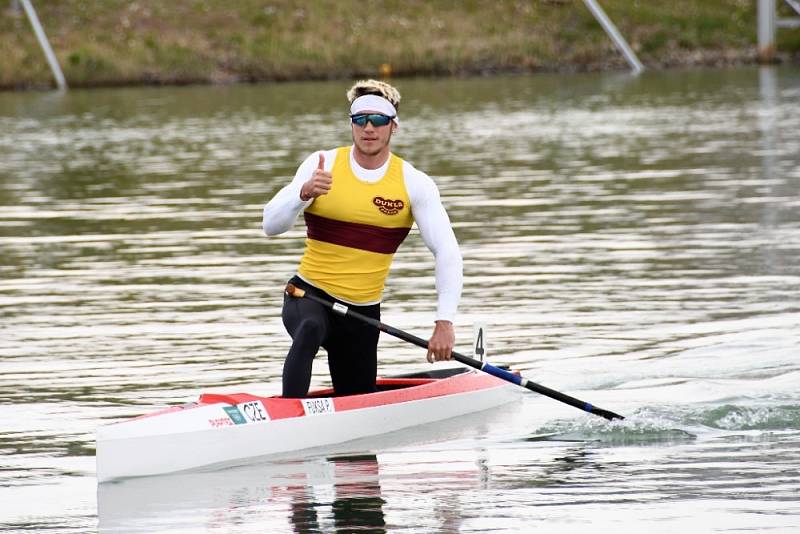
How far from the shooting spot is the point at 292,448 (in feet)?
36.0

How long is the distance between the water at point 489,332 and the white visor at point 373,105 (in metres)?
2.11

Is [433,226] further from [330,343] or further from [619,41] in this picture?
[619,41]

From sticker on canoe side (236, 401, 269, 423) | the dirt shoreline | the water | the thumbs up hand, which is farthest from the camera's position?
the dirt shoreline

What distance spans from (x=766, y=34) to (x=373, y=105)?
5717 cm

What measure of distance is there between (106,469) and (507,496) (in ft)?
7.54

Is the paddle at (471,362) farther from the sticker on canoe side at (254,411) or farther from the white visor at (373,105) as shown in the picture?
the white visor at (373,105)

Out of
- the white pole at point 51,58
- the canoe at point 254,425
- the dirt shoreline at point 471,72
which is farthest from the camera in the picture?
the dirt shoreline at point 471,72

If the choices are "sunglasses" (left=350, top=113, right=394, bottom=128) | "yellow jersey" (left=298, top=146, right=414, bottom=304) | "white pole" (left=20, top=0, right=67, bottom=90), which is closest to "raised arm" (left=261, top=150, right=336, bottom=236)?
"yellow jersey" (left=298, top=146, right=414, bottom=304)

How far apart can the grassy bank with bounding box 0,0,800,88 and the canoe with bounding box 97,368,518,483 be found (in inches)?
2112

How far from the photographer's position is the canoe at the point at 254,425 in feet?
33.5

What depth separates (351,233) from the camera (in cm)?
1111

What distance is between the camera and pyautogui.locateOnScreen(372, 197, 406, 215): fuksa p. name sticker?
11047 mm

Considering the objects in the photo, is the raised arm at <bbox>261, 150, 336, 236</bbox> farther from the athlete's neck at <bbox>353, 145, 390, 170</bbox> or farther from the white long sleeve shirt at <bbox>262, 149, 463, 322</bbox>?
the athlete's neck at <bbox>353, 145, 390, 170</bbox>

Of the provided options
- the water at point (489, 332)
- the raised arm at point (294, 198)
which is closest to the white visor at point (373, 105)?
the raised arm at point (294, 198)
